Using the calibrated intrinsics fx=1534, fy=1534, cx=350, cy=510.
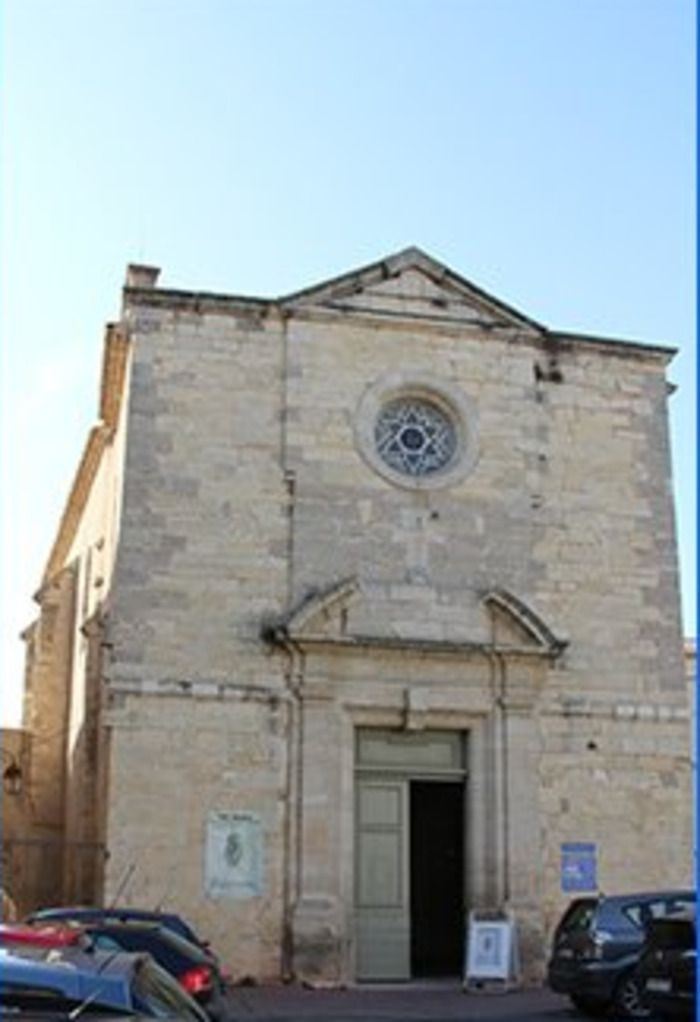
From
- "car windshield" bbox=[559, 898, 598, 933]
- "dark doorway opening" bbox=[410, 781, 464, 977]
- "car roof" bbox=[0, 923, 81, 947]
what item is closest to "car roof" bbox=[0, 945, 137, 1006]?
"car roof" bbox=[0, 923, 81, 947]

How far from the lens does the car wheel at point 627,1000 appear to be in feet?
52.5

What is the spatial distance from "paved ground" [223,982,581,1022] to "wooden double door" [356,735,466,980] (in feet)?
2.11

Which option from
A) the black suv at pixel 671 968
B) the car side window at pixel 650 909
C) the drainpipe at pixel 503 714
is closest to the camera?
the black suv at pixel 671 968

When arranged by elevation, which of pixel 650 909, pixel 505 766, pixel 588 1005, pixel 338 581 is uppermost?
pixel 338 581

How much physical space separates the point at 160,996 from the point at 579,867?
Answer: 1358cm

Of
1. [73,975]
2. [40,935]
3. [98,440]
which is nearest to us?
[73,975]

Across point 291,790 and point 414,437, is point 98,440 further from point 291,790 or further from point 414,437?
point 291,790

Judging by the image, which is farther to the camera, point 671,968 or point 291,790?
point 291,790

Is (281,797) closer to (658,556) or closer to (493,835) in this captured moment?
(493,835)

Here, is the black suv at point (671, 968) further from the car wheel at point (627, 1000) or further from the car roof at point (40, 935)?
the car roof at point (40, 935)

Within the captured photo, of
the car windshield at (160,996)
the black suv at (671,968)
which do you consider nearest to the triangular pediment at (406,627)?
the black suv at (671,968)

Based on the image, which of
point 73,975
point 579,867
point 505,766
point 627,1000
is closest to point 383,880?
point 505,766

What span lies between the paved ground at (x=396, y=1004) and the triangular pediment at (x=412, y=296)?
360 inches

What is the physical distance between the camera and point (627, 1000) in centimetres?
1605
